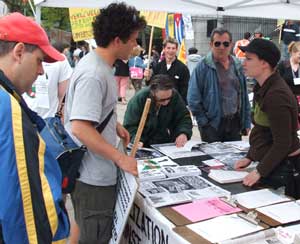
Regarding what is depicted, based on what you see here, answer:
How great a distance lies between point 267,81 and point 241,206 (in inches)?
27.8

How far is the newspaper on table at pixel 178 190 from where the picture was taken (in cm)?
202

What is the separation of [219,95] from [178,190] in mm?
1515

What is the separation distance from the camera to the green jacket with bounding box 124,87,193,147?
9.78 ft

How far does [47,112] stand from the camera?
10.9 ft

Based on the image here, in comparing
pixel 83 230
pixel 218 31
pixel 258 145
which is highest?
pixel 218 31

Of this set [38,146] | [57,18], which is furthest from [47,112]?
[57,18]

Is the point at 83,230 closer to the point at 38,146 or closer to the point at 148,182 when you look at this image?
the point at 148,182

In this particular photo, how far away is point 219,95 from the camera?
3461 millimetres

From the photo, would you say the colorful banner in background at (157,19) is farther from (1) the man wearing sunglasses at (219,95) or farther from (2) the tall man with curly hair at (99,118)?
(2) the tall man with curly hair at (99,118)

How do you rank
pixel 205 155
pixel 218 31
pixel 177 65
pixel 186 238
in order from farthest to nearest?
pixel 177 65, pixel 218 31, pixel 205 155, pixel 186 238

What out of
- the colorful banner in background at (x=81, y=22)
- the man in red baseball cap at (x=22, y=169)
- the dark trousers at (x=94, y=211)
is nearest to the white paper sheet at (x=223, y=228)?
the dark trousers at (x=94, y=211)

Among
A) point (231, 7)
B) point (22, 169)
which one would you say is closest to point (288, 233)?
point (22, 169)

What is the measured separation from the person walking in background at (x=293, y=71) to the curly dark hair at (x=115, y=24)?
126 inches

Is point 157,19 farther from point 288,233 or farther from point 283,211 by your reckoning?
point 288,233
